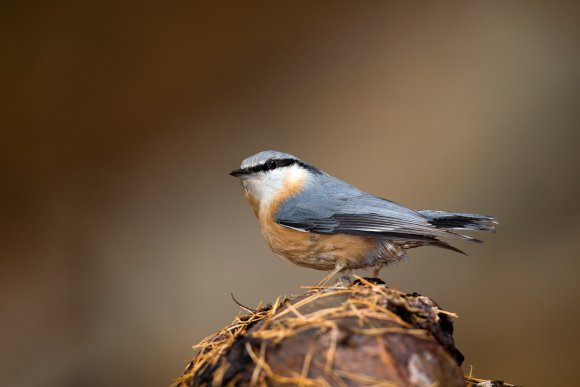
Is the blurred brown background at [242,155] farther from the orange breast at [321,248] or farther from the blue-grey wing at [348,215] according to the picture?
the orange breast at [321,248]

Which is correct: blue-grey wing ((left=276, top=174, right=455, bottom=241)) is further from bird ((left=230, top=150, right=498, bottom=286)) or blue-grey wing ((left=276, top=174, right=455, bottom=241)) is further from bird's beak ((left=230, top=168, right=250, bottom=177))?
bird's beak ((left=230, top=168, right=250, bottom=177))

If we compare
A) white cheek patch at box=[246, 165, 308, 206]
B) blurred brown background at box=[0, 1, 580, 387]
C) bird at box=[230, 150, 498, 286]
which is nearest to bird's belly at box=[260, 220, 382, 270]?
bird at box=[230, 150, 498, 286]

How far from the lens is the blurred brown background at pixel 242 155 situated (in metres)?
4.23

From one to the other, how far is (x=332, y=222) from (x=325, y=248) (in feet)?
0.35

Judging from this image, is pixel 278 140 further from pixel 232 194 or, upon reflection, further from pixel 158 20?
pixel 158 20

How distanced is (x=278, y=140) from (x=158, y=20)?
3.80 feet

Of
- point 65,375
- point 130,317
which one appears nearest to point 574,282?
point 130,317

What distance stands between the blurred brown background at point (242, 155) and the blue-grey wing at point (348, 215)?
177cm

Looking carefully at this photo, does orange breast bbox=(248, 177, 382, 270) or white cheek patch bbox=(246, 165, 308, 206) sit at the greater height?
white cheek patch bbox=(246, 165, 308, 206)

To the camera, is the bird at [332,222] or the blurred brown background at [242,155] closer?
the bird at [332,222]

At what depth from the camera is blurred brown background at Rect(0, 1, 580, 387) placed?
423 cm

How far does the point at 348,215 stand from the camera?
2.42m

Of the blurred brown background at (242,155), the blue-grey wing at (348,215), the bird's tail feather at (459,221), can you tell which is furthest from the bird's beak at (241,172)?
the blurred brown background at (242,155)

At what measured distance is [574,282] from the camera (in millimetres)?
4234
